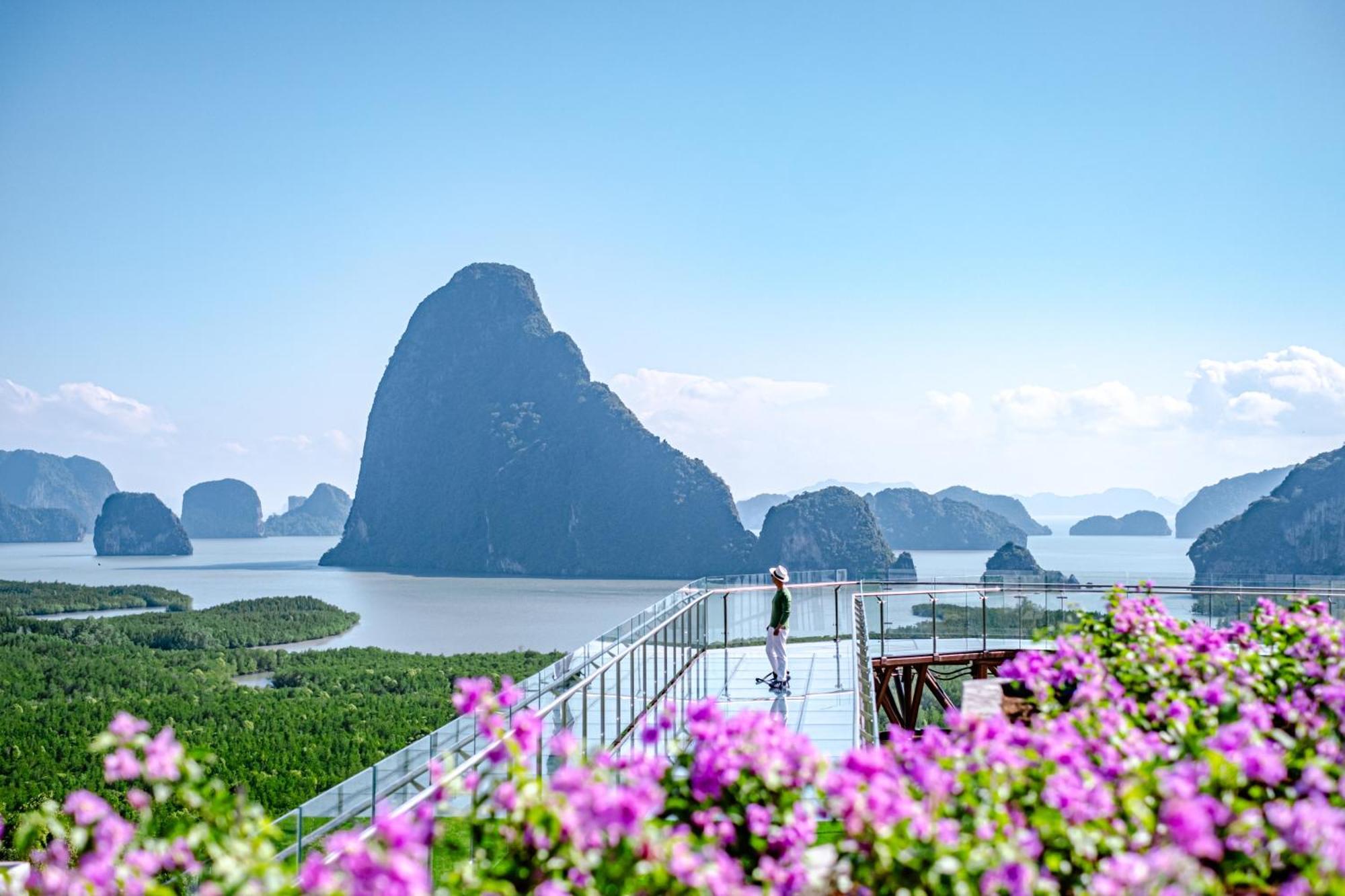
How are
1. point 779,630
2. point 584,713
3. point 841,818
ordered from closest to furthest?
1. point 841,818
2. point 584,713
3. point 779,630

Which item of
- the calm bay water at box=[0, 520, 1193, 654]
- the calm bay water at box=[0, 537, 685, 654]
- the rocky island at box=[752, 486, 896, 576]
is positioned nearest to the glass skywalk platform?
the calm bay water at box=[0, 520, 1193, 654]

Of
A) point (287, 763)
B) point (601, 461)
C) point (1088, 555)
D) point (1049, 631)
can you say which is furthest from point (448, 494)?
point (1049, 631)

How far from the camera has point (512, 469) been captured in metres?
137

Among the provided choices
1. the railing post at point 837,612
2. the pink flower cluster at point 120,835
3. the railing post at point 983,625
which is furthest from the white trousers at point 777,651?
the pink flower cluster at point 120,835

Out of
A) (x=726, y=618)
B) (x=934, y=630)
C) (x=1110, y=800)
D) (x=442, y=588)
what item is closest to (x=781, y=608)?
(x=726, y=618)

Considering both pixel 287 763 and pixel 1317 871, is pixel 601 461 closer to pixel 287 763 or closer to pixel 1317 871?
pixel 287 763

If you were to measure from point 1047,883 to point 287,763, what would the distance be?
24353 millimetres

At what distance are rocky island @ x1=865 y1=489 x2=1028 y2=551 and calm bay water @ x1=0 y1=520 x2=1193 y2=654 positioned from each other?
7.87 meters

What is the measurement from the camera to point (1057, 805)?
2428 millimetres

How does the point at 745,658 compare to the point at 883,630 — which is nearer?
the point at 745,658

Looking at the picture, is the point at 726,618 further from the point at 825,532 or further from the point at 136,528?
the point at 136,528

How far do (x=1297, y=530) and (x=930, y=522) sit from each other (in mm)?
90847

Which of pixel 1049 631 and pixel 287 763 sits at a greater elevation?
pixel 1049 631

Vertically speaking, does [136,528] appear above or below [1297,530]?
above
